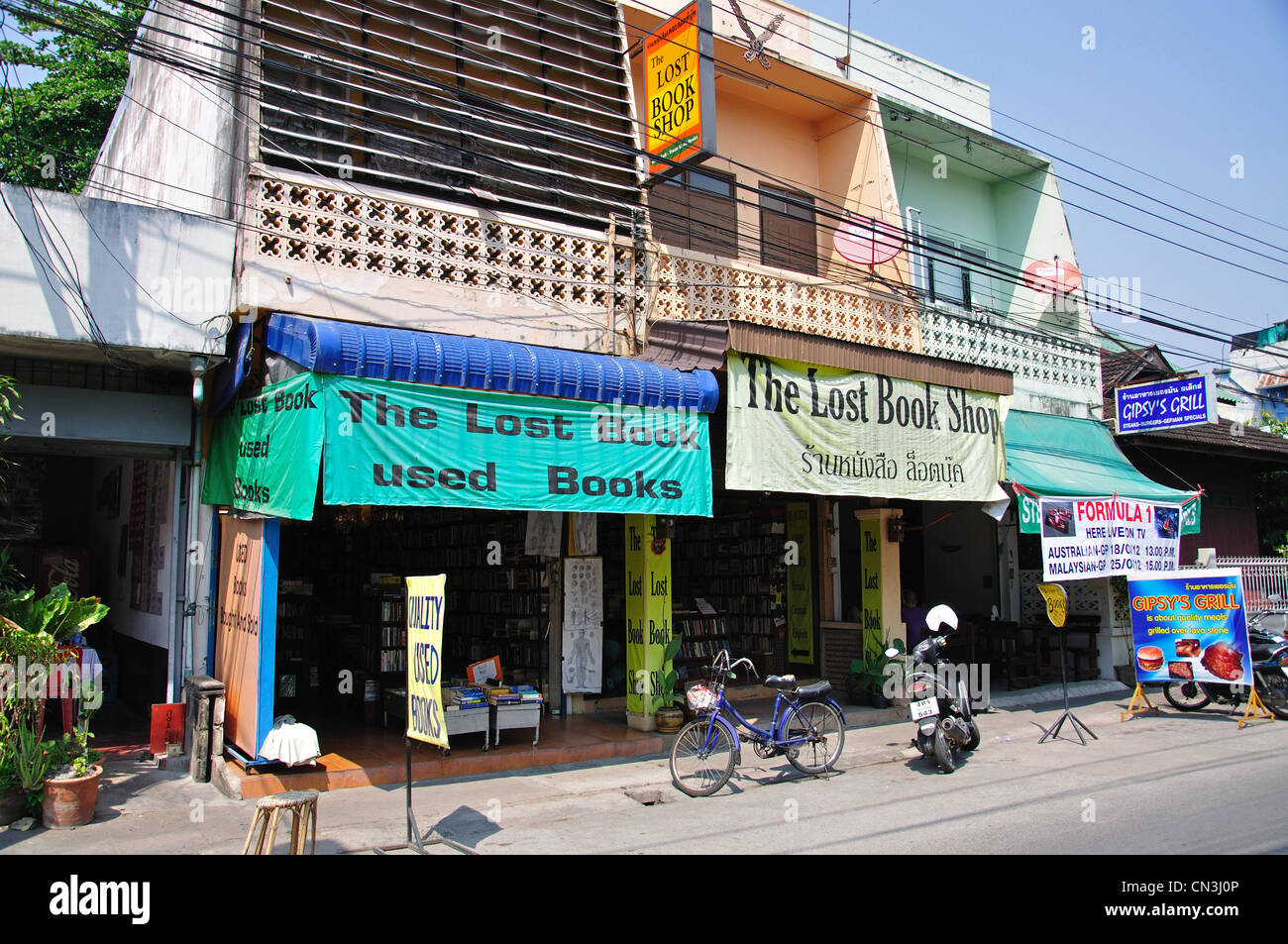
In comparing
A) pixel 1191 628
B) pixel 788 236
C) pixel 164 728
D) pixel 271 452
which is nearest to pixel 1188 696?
pixel 1191 628

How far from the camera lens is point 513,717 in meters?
11.0

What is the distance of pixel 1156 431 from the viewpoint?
1881cm

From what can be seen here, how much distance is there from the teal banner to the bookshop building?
0.07ft

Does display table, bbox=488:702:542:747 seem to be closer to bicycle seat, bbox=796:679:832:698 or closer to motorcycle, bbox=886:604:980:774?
bicycle seat, bbox=796:679:832:698

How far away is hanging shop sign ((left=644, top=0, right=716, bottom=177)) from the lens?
39.4 feet

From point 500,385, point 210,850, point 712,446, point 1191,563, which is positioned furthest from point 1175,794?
point 1191,563

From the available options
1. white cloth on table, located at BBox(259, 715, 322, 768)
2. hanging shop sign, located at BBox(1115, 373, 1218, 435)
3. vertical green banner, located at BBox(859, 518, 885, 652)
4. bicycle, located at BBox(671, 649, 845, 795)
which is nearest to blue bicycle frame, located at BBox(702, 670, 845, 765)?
bicycle, located at BBox(671, 649, 845, 795)

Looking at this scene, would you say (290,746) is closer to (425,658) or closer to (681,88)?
(425,658)

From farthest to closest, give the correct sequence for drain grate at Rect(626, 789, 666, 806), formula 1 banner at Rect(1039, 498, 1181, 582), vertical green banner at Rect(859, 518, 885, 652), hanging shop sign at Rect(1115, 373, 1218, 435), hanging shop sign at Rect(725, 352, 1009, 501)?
1. hanging shop sign at Rect(1115, 373, 1218, 435)
2. vertical green banner at Rect(859, 518, 885, 652)
3. formula 1 banner at Rect(1039, 498, 1181, 582)
4. hanging shop sign at Rect(725, 352, 1009, 501)
5. drain grate at Rect(626, 789, 666, 806)

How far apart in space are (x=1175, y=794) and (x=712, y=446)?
6.95 metres

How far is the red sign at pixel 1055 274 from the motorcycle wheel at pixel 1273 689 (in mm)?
8558

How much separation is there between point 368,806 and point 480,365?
4506mm

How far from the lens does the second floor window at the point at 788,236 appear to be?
1622 centimetres

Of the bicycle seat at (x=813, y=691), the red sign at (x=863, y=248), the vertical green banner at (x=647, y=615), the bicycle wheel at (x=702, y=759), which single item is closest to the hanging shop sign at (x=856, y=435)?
the vertical green banner at (x=647, y=615)
